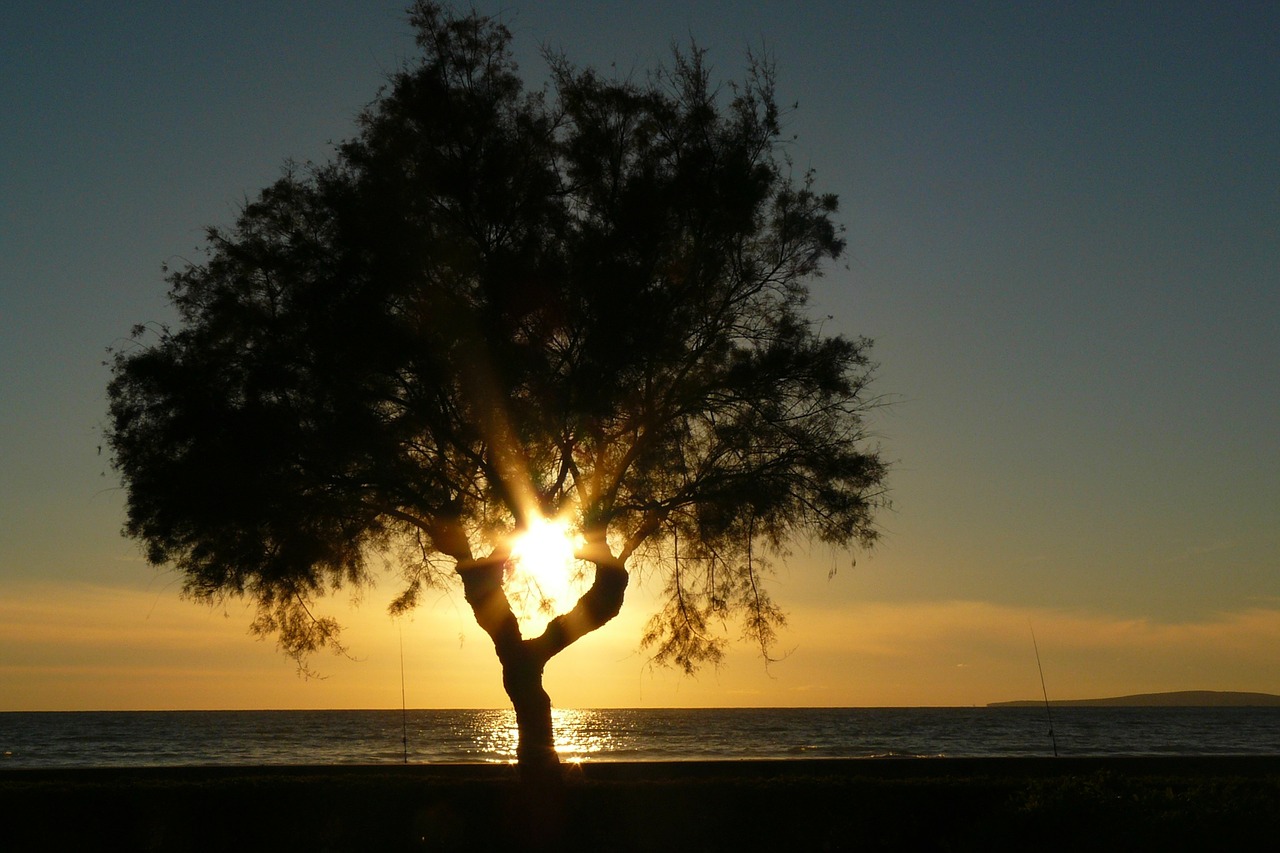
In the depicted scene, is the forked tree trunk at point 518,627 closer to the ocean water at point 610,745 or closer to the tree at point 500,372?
the tree at point 500,372

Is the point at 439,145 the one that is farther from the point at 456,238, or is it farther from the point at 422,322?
the point at 422,322

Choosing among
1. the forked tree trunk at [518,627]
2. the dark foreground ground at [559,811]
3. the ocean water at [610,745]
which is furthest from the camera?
the ocean water at [610,745]

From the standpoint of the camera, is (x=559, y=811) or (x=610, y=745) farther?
(x=610, y=745)

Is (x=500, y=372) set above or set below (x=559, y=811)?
above

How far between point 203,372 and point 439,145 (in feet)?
16.0

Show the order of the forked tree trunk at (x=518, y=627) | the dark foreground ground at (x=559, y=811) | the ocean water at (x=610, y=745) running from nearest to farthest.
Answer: the dark foreground ground at (x=559, y=811) → the forked tree trunk at (x=518, y=627) → the ocean water at (x=610, y=745)

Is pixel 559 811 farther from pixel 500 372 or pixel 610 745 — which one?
pixel 610 745

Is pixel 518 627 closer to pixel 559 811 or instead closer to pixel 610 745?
pixel 559 811

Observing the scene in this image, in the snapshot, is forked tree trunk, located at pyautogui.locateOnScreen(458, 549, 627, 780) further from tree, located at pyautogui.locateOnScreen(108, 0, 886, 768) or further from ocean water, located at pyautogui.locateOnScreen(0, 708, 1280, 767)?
ocean water, located at pyautogui.locateOnScreen(0, 708, 1280, 767)

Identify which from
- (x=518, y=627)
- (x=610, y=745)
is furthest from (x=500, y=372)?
(x=610, y=745)

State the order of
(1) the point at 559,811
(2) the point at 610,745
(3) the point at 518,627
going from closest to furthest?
1. (1) the point at 559,811
2. (3) the point at 518,627
3. (2) the point at 610,745

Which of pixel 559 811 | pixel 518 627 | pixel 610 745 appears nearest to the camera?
pixel 559 811

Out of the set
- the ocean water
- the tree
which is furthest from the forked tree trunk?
the ocean water

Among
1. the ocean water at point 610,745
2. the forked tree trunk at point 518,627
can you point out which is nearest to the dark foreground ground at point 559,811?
the forked tree trunk at point 518,627
